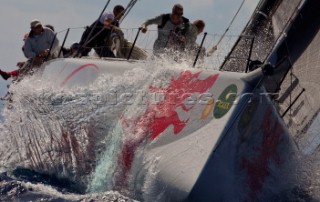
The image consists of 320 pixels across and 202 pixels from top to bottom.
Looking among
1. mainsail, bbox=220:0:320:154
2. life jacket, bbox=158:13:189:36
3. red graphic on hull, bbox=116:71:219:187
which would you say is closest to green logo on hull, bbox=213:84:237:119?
red graphic on hull, bbox=116:71:219:187

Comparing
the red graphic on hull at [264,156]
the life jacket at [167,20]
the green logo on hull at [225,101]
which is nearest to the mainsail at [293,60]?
the red graphic on hull at [264,156]

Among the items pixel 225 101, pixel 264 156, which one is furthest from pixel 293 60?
pixel 225 101

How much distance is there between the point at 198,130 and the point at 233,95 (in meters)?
0.38

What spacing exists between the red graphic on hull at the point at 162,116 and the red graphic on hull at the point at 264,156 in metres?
0.57

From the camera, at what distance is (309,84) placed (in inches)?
269

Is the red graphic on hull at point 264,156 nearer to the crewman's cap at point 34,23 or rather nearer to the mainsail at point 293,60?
the mainsail at point 293,60

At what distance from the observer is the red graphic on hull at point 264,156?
5.34 m

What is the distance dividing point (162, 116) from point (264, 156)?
0.90 metres

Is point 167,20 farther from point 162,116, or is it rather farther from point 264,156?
point 264,156

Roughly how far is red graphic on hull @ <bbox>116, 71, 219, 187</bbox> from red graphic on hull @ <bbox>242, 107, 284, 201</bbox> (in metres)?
0.57

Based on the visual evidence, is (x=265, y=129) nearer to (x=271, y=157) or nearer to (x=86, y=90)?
(x=271, y=157)

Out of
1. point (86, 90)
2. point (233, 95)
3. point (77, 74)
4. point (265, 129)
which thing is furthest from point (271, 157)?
point (77, 74)

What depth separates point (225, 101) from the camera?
17.1 ft

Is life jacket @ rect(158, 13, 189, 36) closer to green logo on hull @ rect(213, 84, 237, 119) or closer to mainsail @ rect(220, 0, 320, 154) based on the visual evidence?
mainsail @ rect(220, 0, 320, 154)
